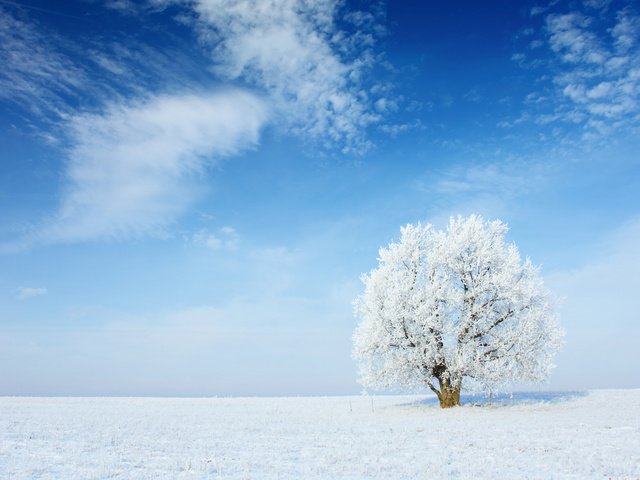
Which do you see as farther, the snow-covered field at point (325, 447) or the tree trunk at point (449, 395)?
the tree trunk at point (449, 395)

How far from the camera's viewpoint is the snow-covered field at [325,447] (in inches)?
610

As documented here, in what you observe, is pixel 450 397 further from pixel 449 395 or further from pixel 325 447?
pixel 325 447

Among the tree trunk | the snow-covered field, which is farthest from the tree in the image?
the snow-covered field

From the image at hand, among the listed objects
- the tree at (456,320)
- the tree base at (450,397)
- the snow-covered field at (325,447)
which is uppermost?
the tree at (456,320)

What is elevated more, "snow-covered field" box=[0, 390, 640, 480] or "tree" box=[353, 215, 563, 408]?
"tree" box=[353, 215, 563, 408]

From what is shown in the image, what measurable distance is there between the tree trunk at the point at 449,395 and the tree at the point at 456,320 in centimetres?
8

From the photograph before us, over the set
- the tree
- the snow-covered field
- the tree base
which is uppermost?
the tree

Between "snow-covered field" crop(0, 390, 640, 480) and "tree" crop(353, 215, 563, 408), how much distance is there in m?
4.93

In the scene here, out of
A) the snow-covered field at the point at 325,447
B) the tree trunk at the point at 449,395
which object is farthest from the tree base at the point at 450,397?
the snow-covered field at the point at 325,447

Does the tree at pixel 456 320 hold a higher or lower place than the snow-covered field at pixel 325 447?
higher

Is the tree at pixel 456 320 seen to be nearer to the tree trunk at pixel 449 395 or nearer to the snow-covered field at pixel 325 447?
the tree trunk at pixel 449 395

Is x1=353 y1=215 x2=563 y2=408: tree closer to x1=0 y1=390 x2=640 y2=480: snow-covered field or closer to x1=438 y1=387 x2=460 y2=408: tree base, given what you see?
x1=438 y1=387 x2=460 y2=408: tree base

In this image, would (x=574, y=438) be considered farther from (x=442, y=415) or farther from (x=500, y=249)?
(x=500, y=249)

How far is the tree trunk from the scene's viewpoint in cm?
3853
